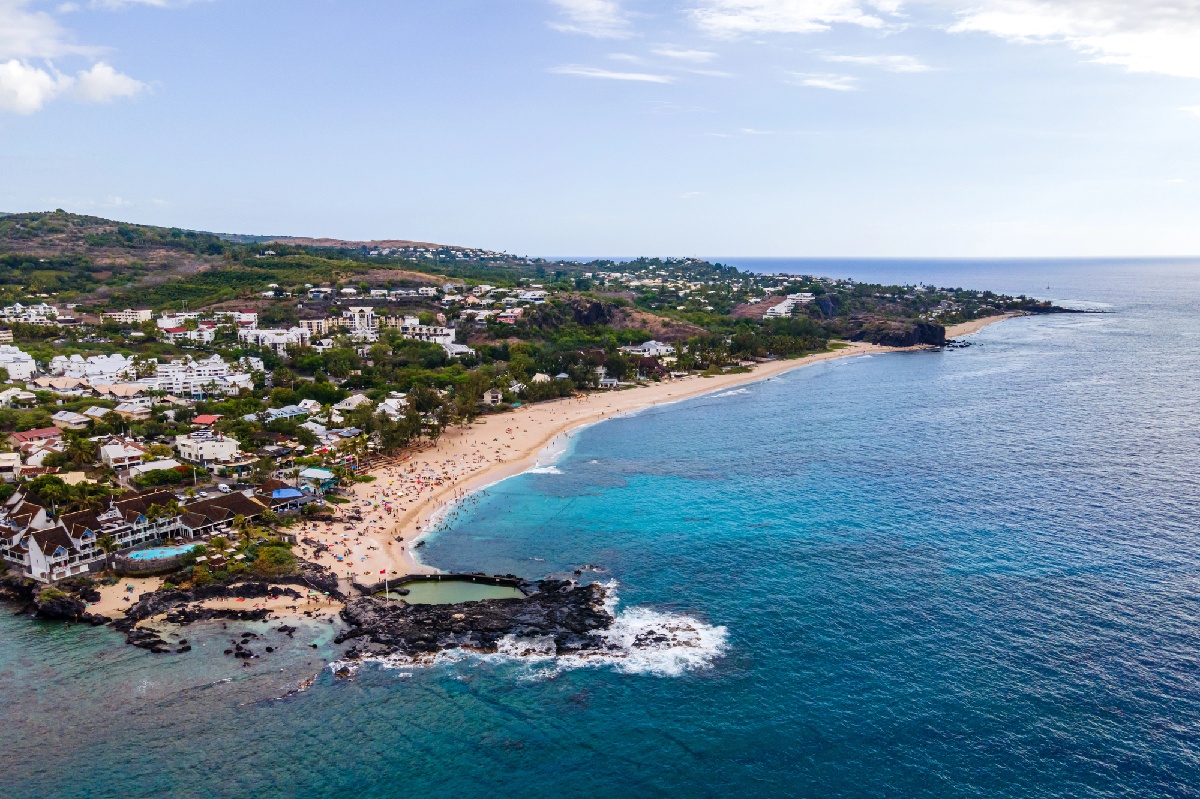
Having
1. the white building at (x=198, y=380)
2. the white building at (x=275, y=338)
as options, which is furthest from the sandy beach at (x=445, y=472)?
the white building at (x=275, y=338)

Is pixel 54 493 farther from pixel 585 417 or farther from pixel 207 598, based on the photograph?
pixel 585 417

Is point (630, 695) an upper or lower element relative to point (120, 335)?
lower

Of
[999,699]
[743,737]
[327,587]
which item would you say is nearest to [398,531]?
[327,587]

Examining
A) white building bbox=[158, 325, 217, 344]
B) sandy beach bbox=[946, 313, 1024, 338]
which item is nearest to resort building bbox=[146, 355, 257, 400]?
white building bbox=[158, 325, 217, 344]

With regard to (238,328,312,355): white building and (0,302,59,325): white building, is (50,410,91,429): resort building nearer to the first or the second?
(238,328,312,355): white building

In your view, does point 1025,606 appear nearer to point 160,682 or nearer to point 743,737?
point 743,737

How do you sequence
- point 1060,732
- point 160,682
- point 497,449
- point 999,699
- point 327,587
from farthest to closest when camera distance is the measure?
point 497,449 → point 327,587 → point 160,682 → point 999,699 → point 1060,732
